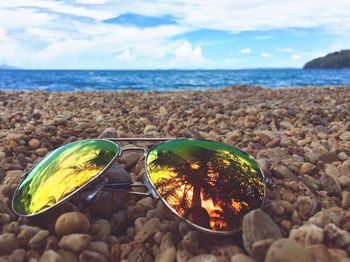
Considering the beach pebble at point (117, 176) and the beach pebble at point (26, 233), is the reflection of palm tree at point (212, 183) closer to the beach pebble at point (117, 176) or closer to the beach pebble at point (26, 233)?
the beach pebble at point (117, 176)

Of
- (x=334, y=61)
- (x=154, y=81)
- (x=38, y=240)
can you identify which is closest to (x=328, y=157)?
(x=38, y=240)

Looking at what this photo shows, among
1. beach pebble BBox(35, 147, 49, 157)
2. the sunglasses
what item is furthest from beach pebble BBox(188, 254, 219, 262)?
beach pebble BBox(35, 147, 49, 157)

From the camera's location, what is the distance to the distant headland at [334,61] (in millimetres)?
79062

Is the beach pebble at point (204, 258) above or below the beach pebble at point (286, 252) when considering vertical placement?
below

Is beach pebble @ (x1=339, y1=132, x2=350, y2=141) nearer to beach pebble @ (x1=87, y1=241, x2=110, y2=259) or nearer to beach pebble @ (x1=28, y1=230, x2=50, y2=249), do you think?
beach pebble @ (x1=87, y1=241, x2=110, y2=259)

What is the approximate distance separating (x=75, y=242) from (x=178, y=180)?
442 millimetres

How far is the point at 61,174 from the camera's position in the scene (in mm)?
1777

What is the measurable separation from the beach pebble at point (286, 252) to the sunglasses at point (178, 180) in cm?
23

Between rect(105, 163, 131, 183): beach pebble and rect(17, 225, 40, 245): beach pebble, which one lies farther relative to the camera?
rect(105, 163, 131, 183): beach pebble

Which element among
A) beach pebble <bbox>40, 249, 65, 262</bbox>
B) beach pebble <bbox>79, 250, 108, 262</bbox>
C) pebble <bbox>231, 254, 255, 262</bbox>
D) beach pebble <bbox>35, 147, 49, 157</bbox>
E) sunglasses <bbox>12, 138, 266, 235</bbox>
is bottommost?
beach pebble <bbox>79, 250, 108, 262</bbox>

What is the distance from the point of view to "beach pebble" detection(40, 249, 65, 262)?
56.5 inches

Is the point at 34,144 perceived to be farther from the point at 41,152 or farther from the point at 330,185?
the point at 330,185

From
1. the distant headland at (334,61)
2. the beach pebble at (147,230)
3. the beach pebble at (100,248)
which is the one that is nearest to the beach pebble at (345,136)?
the beach pebble at (147,230)

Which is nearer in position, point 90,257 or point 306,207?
point 90,257
